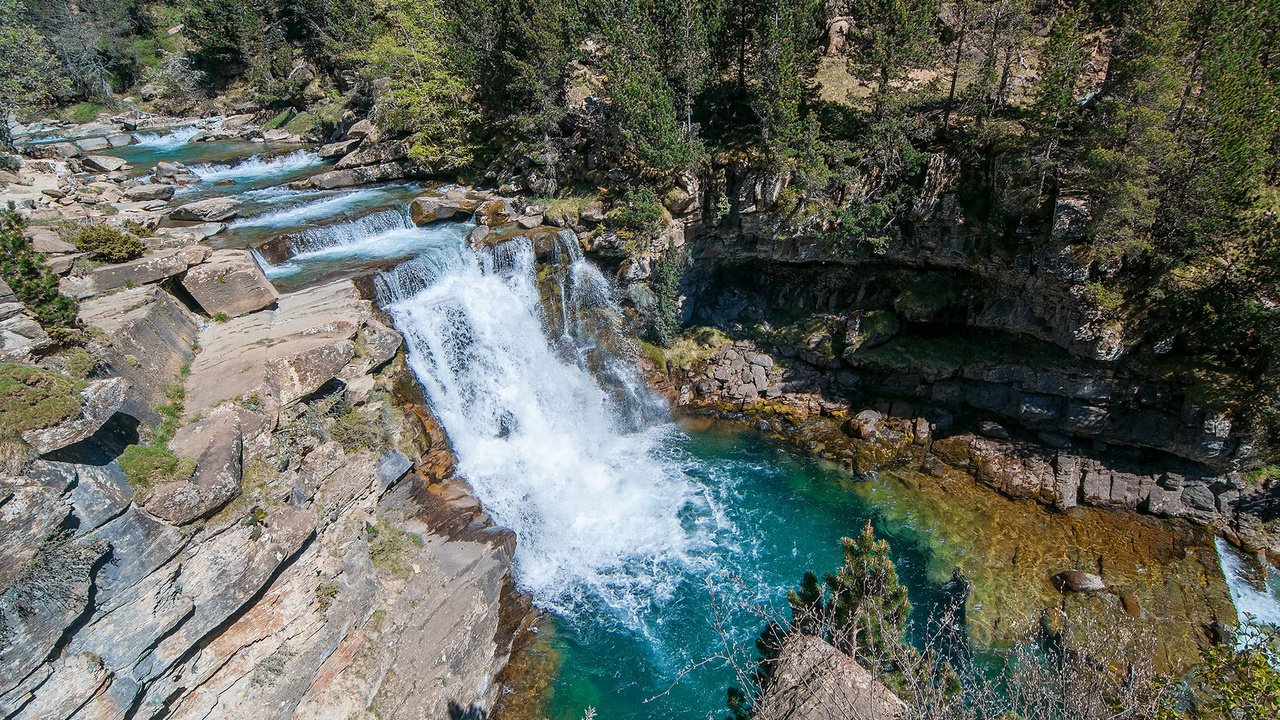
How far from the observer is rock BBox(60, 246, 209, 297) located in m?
15.7

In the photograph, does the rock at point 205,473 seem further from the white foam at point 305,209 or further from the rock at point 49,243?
the white foam at point 305,209

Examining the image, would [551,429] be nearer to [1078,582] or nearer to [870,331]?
[870,331]

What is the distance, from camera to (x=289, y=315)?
18078mm

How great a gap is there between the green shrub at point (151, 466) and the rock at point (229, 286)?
7.82m

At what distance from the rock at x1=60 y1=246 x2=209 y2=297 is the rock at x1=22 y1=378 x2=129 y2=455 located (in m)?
7.58

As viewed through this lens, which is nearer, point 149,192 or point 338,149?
point 149,192

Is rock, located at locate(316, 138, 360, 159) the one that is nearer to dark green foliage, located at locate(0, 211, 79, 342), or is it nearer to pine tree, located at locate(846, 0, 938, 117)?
dark green foliage, located at locate(0, 211, 79, 342)

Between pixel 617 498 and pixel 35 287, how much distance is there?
16.7 metres

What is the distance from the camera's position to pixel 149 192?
2708 centimetres

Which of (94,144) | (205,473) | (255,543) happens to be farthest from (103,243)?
(94,144)

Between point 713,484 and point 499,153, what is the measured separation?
842 inches

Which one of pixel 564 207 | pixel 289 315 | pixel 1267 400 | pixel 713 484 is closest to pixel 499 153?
pixel 564 207

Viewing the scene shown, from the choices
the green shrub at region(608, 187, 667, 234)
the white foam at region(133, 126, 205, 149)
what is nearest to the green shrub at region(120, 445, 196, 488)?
the green shrub at region(608, 187, 667, 234)

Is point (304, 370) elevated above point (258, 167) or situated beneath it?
situated beneath
